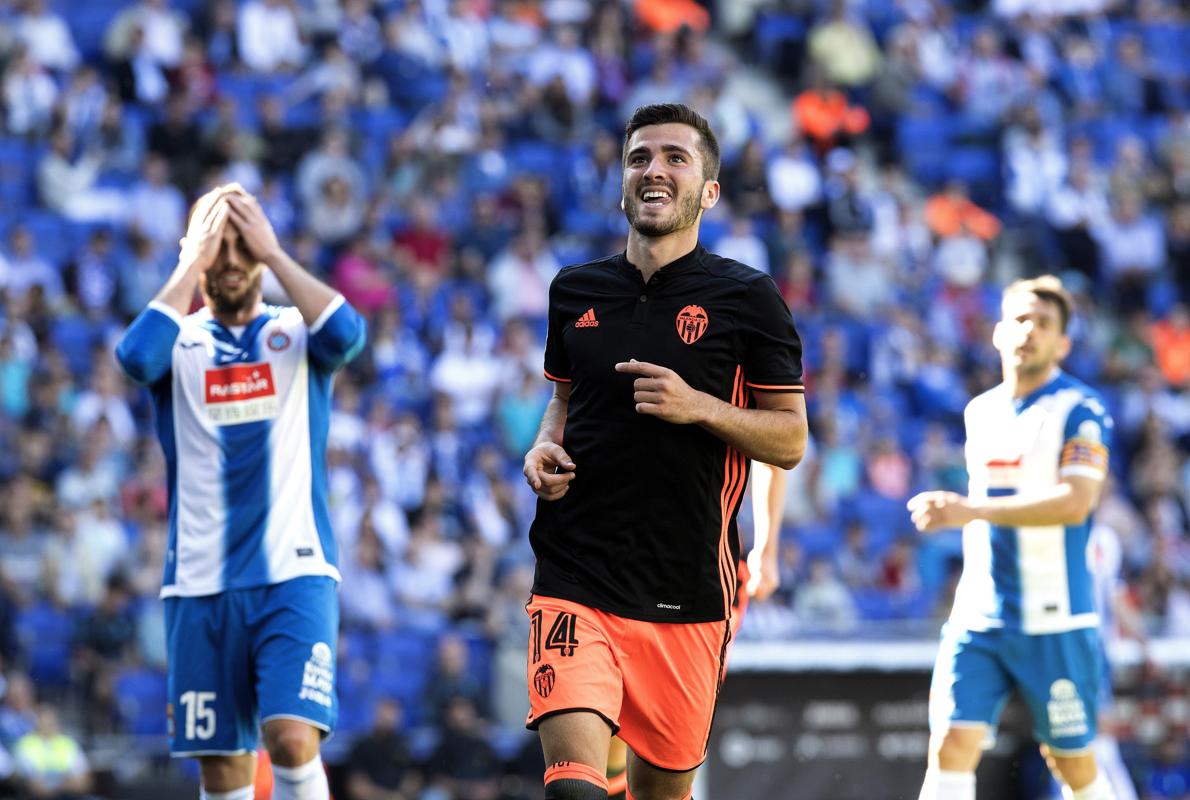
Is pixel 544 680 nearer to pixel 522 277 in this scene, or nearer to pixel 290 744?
pixel 290 744

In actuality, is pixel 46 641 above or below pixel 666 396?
below

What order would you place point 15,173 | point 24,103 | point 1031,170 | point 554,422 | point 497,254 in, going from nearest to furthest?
point 554,422 → point 15,173 → point 24,103 → point 497,254 → point 1031,170

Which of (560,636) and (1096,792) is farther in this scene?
(1096,792)

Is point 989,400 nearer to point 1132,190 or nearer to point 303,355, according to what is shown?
point 303,355

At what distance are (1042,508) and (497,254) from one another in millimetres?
10354

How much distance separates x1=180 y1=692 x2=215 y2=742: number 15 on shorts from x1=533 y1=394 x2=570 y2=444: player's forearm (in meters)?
1.77

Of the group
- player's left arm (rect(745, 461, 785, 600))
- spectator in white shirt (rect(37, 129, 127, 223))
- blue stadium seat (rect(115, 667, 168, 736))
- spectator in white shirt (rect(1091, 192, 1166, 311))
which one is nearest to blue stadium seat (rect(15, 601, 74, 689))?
blue stadium seat (rect(115, 667, 168, 736))

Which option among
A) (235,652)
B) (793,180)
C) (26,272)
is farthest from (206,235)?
(793,180)

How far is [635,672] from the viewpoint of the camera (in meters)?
5.90

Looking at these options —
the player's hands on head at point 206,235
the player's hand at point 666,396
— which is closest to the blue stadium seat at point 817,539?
the player's hands on head at point 206,235

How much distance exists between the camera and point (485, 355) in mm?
16031

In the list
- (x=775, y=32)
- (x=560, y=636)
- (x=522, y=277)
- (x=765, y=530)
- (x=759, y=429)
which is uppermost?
(x=775, y=32)

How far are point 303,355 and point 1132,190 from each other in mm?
15190

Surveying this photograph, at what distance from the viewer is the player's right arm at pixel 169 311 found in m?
6.75
